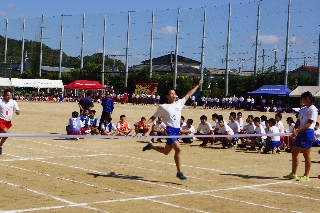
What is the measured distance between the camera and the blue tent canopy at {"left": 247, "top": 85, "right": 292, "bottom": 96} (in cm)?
5344

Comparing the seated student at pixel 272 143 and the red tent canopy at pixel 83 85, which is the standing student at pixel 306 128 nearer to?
the seated student at pixel 272 143

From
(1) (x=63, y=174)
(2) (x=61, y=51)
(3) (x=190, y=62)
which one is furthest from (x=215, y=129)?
(3) (x=190, y=62)

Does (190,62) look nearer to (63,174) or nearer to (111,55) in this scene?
(111,55)

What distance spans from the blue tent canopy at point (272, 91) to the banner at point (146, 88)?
15280 millimetres

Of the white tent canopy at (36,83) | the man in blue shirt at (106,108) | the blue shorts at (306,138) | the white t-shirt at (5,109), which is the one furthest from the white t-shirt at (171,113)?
the white tent canopy at (36,83)

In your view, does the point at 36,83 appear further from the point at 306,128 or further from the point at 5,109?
the point at 306,128

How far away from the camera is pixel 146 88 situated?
225 feet

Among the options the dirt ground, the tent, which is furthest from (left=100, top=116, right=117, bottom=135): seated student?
the tent

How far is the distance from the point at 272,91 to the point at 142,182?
45.7 metres

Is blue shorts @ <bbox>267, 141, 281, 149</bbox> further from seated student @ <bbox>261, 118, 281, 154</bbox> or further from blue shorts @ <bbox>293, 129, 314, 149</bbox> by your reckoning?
blue shorts @ <bbox>293, 129, 314, 149</bbox>

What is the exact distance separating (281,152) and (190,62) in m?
85.7

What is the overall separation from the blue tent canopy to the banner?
15.3 meters

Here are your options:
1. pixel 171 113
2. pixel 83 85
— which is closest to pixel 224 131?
pixel 171 113

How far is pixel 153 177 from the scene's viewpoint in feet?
37.0
